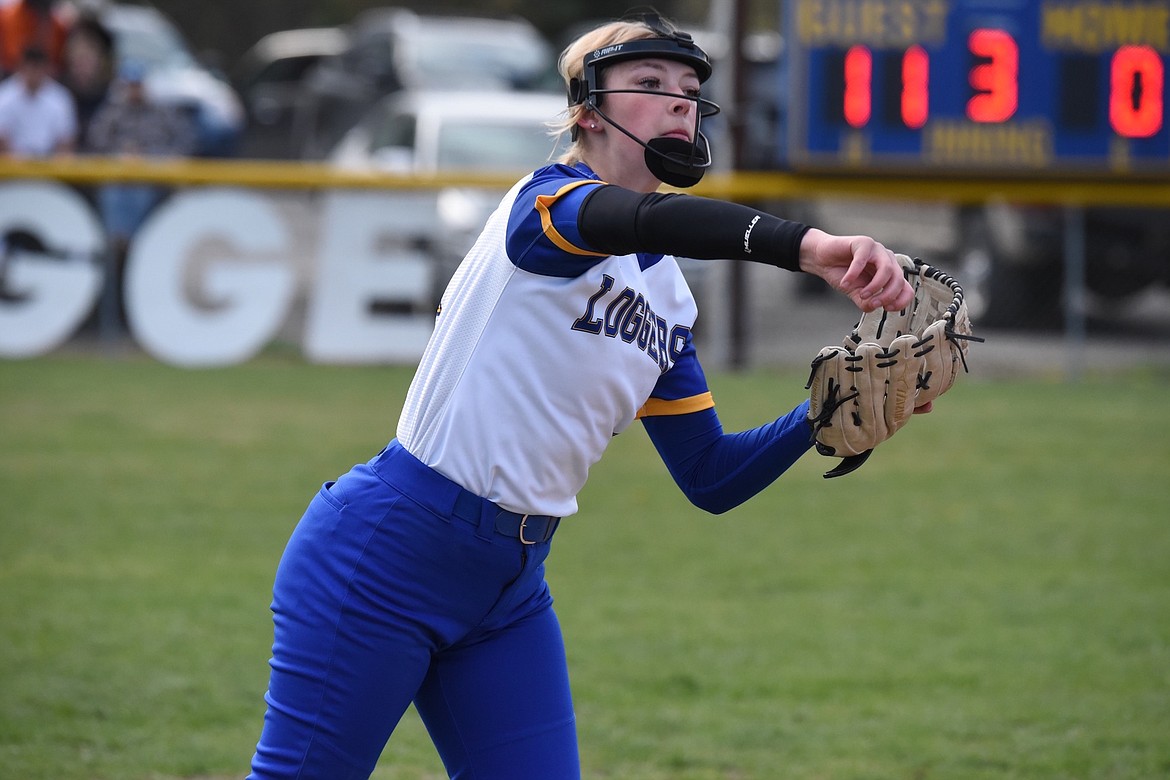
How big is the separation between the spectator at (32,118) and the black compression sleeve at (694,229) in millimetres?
11459

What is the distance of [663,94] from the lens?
2820 millimetres

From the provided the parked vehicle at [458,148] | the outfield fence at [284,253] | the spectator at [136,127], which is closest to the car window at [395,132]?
the parked vehicle at [458,148]

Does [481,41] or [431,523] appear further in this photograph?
[481,41]

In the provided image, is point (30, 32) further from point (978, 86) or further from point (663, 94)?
point (663, 94)

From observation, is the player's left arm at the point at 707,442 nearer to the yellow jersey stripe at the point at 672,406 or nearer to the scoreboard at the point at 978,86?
the yellow jersey stripe at the point at 672,406

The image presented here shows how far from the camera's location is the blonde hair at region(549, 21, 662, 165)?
290 cm

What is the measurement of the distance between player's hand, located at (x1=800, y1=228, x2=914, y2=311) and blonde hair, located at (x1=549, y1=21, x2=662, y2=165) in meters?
0.70

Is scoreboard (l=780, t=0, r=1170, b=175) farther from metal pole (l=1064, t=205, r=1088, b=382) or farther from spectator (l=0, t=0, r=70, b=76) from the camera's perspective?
spectator (l=0, t=0, r=70, b=76)

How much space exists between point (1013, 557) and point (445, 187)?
6.46 m

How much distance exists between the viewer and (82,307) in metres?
11.9

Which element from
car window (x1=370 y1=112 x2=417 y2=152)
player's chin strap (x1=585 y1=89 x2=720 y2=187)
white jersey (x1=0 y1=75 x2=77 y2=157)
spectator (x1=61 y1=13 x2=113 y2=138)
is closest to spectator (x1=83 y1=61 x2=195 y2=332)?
white jersey (x1=0 y1=75 x2=77 y2=157)

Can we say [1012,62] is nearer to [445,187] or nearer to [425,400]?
[445,187]

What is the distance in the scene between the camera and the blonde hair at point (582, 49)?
2.90 m

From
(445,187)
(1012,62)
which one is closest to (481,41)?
(445,187)
